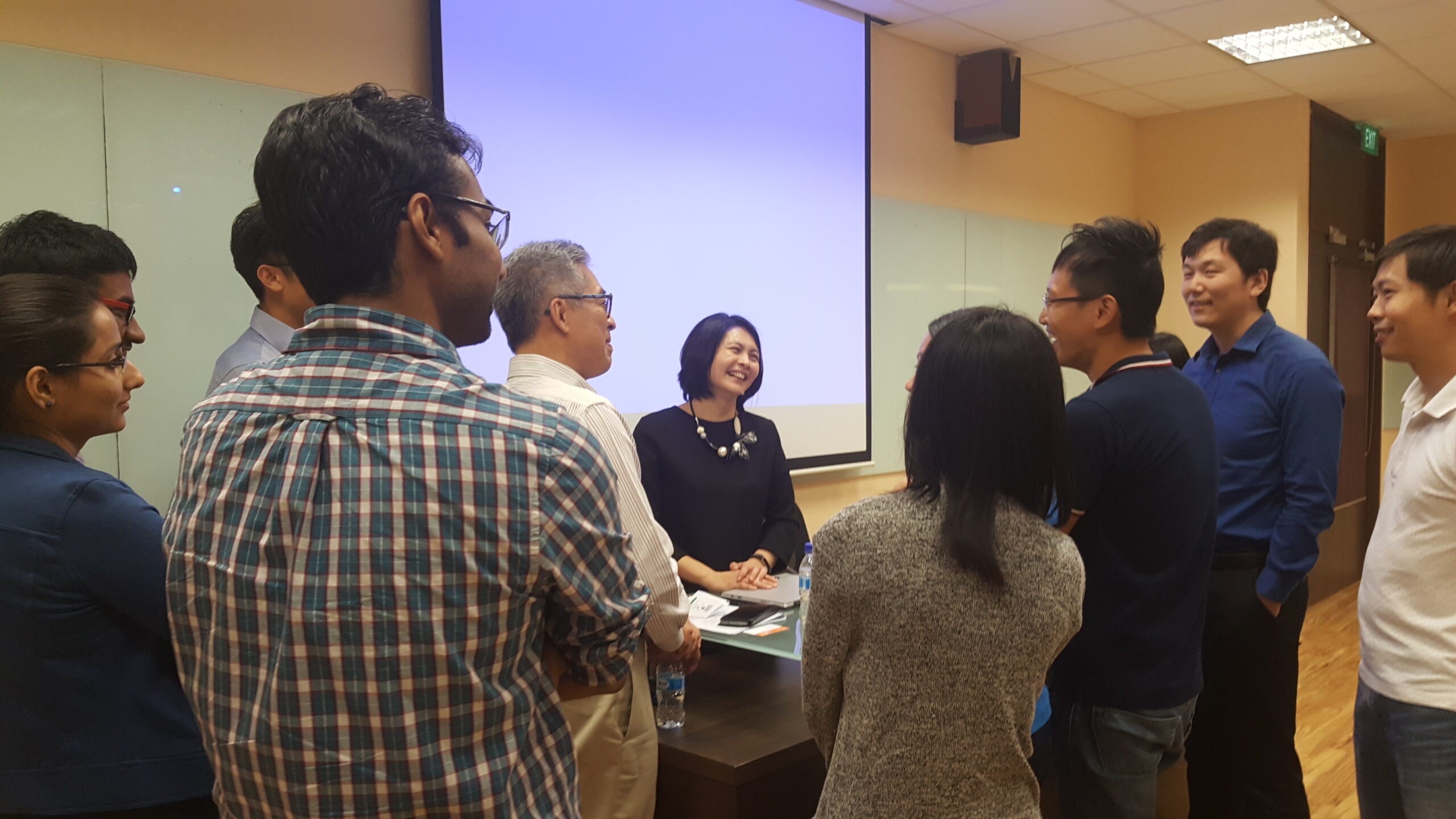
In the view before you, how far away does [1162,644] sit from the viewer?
168 cm

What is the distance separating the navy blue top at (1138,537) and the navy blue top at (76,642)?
142 centimetres

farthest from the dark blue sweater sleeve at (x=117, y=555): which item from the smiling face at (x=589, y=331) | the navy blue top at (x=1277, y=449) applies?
the navy blue top at (x=1277, y=449)

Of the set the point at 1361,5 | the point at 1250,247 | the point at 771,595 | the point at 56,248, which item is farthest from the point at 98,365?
the point at 1361,5

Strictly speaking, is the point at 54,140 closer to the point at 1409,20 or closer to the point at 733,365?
the point at 733,365

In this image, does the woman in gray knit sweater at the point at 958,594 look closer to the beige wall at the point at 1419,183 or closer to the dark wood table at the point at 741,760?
the dark wood table at the point at 741,760

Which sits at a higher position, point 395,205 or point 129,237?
point 129,237

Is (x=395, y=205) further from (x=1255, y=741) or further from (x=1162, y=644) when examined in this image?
(x=1255, y=741)

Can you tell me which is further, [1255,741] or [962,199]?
[962,199]

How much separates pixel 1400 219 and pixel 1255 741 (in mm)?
6013

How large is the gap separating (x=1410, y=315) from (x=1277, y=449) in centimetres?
77

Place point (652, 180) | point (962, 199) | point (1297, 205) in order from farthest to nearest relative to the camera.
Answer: point (1297, 205), point (962, 199), point (652, 180)

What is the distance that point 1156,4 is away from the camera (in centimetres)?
414

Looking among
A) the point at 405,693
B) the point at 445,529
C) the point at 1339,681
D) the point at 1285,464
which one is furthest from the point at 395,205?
the point at 1339,681

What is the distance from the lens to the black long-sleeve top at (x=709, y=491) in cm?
274
